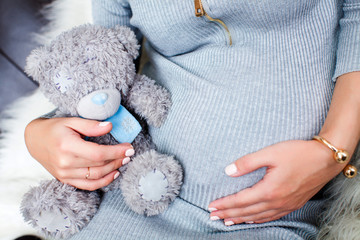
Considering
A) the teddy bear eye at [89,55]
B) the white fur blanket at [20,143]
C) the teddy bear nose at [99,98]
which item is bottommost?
the white fur blanket at [20,143]

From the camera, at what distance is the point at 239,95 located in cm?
55

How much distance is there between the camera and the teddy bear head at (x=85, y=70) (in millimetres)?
488

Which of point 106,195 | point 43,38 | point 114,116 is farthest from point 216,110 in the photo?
point 43,38

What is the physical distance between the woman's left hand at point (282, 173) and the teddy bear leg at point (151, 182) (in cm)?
10

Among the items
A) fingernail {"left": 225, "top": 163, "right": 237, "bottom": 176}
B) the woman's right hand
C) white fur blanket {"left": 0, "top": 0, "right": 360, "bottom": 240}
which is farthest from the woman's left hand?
white fur blanket {"left": 0, "top": 0, "right": 360, "bottom": 240}

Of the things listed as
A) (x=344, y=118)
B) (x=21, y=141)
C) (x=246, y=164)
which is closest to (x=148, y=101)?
(x=246, y=164)

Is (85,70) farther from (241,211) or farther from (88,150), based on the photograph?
(241,211)

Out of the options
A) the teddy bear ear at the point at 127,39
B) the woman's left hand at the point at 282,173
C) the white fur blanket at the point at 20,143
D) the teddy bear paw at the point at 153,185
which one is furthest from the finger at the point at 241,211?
the white fur blanket at the point at 20,143

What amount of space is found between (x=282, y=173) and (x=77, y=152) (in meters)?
0.35

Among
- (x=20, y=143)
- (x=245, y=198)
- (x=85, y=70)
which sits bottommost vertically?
(x=20, y=143)

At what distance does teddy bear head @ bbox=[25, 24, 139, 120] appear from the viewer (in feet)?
1.60

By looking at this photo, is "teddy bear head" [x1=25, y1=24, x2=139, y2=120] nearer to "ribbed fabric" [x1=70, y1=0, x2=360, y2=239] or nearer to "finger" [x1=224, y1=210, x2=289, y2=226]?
"ribbed fabric" [x1=70, y1=0, x2=360, y2=239]

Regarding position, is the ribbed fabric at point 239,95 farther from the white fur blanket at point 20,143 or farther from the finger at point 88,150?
the white fur blanket at point 20,143

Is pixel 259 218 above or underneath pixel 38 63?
underneath
